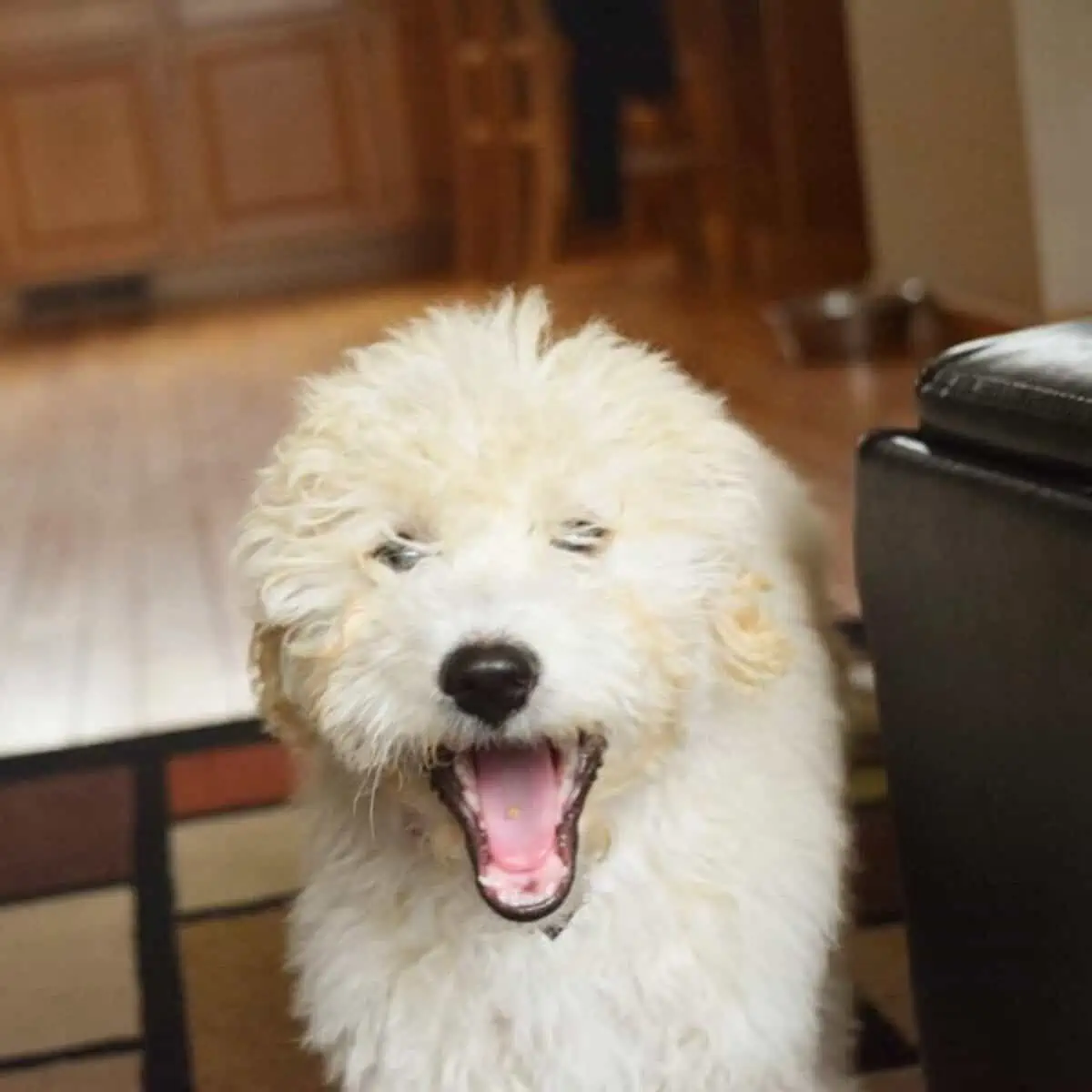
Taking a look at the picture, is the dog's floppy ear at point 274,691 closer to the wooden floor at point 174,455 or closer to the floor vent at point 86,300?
the wooden floor at point 174,455

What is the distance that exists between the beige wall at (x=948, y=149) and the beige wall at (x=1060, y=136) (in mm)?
40

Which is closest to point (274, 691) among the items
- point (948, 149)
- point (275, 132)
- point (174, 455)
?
point (948, 149)

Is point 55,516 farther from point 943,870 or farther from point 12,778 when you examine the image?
point 943,870

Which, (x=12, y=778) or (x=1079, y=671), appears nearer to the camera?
(x=1079, y=671)

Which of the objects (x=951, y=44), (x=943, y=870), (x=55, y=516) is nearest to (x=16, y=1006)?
(x=943, y=870)

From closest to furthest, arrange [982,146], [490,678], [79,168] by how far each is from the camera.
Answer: [490,678]
[982,146]
[79,168]

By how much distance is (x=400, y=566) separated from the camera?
1.14 metres

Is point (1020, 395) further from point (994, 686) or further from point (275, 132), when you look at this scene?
point (275, 132)

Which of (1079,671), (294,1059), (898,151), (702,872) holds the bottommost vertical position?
(294,1059)

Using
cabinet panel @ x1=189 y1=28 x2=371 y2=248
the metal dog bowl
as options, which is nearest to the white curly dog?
the metal dog bowl

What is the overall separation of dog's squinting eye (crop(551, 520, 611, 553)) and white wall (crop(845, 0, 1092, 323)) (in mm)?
2612

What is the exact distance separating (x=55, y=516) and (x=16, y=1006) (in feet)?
7.66

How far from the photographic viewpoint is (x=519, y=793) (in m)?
1.11

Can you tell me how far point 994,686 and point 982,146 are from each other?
2870 millimetres
